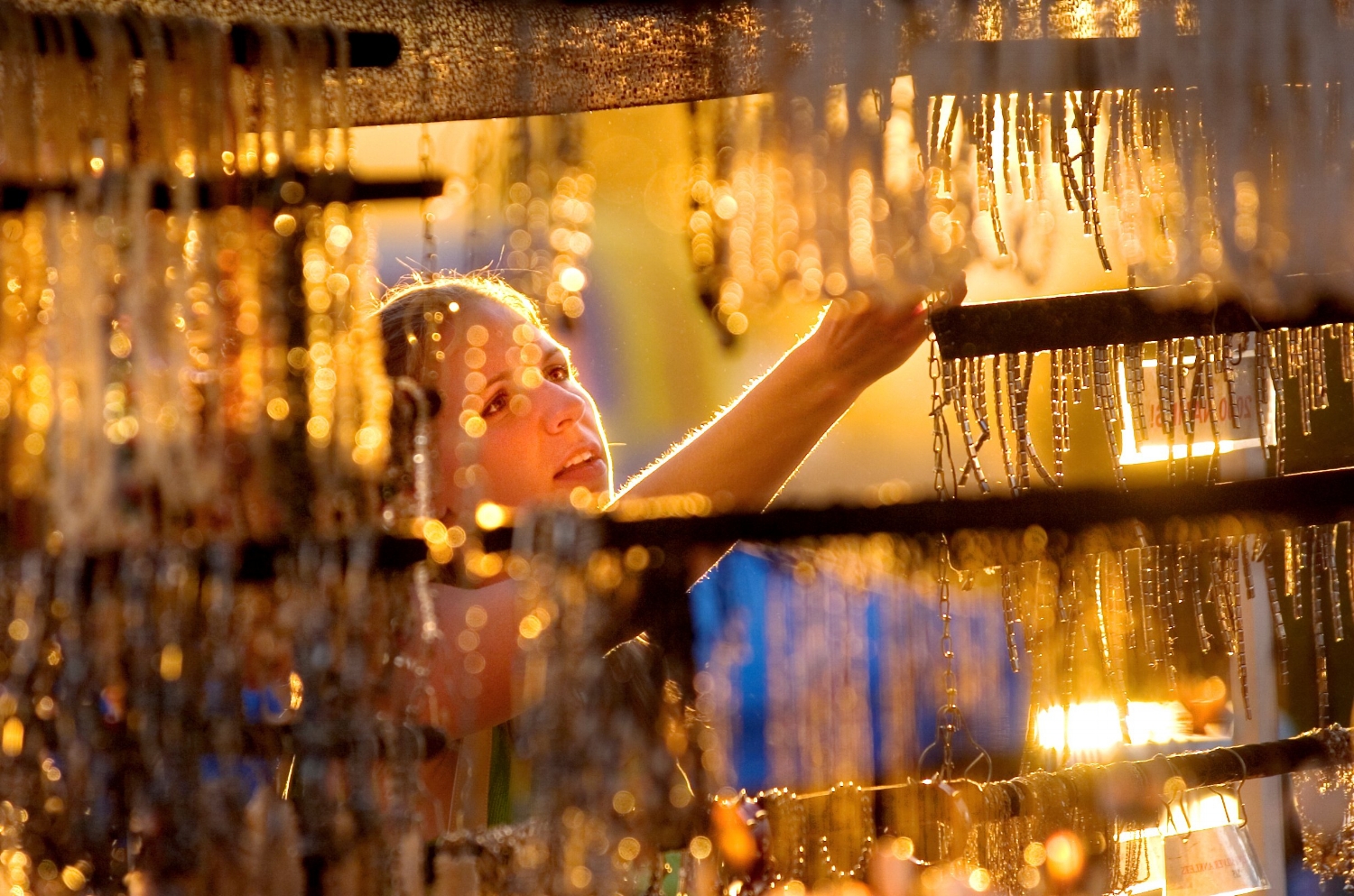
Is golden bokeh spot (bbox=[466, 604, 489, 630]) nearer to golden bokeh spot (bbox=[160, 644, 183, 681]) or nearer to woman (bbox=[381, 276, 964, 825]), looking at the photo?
woman (bbox=[381, 276, 964, 825])

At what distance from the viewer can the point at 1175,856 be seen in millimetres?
882

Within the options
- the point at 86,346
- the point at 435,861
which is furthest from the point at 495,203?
the point at 435,861

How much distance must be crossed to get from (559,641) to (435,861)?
151 mm

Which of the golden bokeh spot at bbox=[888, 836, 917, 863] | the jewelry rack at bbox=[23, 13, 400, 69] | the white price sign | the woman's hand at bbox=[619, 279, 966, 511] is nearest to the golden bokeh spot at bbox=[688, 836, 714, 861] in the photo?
the golden bokeh spot at bbox=[888, 836, 917, 863]

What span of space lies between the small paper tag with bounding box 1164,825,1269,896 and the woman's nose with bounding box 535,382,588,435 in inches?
21.7

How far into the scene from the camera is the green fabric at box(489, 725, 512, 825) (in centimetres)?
88

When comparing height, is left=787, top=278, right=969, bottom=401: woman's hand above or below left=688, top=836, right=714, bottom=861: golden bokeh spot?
above

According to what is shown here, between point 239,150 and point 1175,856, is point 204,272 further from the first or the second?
point 1175,856

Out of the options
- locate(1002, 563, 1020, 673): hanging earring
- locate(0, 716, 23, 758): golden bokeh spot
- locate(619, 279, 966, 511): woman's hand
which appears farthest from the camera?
locate(619, 279, 966, 511): woman's hand

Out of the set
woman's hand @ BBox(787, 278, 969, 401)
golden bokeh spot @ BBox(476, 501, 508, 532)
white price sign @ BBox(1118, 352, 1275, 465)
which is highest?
woman's hand @ BBox(787, 278, 969, 401)

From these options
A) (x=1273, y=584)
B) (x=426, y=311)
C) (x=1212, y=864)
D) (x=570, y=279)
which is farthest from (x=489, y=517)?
(x=1212, y=864)

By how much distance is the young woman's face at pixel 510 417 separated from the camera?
0.77 m

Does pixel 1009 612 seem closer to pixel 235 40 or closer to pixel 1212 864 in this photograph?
pixel 1212 864

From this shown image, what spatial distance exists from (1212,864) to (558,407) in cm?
63
